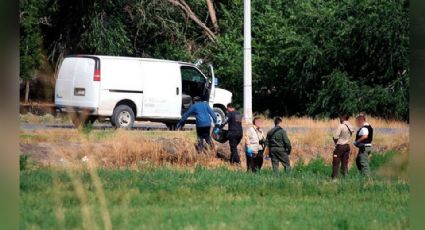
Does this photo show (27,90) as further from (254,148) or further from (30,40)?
(254,148)

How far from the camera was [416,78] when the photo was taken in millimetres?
8789

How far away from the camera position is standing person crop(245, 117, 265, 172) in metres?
17.9

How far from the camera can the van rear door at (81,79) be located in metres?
20.1

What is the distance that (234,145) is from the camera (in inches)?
766

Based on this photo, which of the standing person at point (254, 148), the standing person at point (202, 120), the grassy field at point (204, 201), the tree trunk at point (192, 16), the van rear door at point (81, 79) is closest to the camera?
the grassy field at point (204, 201)

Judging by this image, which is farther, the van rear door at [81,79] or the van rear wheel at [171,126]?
the van rear wheel at [171,126]

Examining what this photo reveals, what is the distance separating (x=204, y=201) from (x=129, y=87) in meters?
9.76

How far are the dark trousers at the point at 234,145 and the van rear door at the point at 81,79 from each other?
326 centimetres

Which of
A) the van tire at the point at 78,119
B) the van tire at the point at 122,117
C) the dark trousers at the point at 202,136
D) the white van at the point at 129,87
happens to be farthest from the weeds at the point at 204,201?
the van tire at the point at 122,117

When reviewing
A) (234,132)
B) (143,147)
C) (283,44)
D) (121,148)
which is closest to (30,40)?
(121,148)

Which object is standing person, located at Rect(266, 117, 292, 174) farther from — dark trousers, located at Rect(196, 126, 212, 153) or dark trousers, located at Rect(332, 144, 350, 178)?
dark trousers, located at Rect(196, 126, 212, 153)

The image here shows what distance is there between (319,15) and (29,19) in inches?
448

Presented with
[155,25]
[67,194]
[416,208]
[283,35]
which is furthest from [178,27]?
[416,208]

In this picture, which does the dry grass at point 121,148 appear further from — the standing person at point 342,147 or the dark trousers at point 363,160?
the dark trousers at point 363,160
